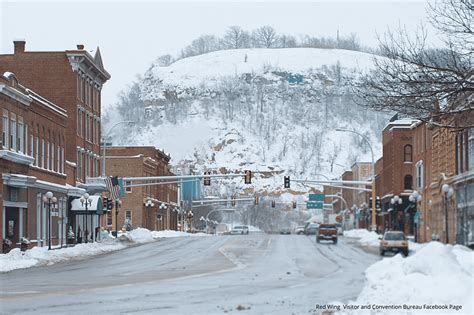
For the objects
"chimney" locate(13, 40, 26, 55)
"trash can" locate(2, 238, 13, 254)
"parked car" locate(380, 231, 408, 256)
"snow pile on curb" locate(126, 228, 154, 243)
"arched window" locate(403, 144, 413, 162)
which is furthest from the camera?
"arched window" locate(403, 144, 413, 162)

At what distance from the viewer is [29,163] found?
53500 millimetres

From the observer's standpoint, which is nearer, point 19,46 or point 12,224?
point 12,224

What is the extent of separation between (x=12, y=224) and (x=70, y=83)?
23619 mm

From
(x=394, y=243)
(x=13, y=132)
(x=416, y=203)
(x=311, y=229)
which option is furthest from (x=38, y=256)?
(x=311, y=229)

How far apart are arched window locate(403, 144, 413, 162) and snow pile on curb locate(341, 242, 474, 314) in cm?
7613

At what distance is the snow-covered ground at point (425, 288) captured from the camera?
15657 millimetres

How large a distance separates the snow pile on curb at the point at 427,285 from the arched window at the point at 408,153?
76.1 metres

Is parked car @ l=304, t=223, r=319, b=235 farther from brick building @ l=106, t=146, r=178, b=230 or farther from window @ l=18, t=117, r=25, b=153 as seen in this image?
window @ l=18, t=117, r=25, b=153

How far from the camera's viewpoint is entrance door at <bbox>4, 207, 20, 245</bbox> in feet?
168

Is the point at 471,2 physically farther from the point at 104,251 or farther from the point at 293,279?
the point at 104,251

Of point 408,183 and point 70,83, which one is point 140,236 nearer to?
point 70,83

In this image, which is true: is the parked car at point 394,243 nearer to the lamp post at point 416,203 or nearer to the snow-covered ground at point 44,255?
the lamp post at point 416,203

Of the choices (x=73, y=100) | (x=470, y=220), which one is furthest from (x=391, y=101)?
(x=73, y=100)

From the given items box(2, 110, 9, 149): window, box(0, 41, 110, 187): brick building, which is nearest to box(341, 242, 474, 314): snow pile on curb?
box(2, 110, 9, 149): window
